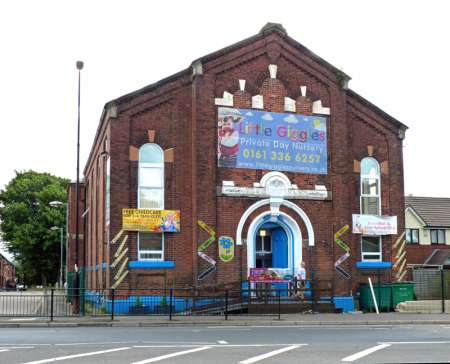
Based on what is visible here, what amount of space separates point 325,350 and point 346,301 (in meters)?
14.8

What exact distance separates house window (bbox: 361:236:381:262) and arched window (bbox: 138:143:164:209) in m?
9.49

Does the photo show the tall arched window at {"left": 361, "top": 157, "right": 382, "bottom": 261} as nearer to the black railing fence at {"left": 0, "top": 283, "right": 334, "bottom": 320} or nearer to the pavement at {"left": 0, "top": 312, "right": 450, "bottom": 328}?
the black railing fence at {"left": 0, "top": 283, "right": 334, "bottom": 320}

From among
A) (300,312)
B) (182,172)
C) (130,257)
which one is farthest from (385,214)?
(130,257)

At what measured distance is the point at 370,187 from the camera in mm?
29906

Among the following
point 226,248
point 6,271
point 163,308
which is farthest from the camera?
point 6,271

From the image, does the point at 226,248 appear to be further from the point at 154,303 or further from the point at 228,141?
the point at 228,141

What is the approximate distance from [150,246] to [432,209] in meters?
36.9

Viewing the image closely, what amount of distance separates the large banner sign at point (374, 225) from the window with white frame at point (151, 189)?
886 centimetres

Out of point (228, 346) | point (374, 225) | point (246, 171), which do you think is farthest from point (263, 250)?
point (228, 346)

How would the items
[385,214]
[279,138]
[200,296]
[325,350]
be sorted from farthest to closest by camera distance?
[385,214]
[279,138]
[200,296]
[325,350]

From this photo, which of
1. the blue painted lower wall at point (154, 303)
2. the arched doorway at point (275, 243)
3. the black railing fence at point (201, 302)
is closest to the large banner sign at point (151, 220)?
the black railing fence at point (201, 302)

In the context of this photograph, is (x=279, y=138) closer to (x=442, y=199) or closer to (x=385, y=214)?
(x=385, y=214)

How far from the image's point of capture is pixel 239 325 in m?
21.3

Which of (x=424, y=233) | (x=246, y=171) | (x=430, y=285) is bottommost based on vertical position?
(x=430, y=285)
